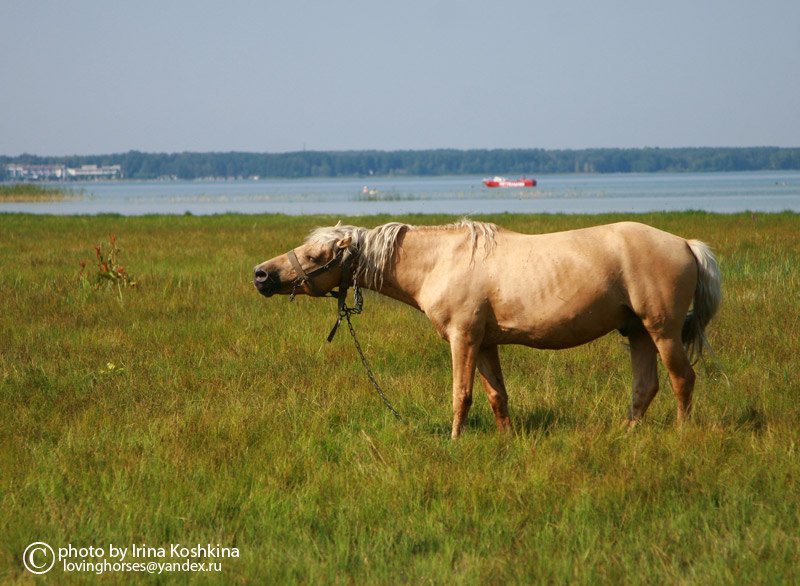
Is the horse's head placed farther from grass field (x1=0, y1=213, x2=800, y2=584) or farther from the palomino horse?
grass field (x1=0, y1=213, x2=800, y2=584)

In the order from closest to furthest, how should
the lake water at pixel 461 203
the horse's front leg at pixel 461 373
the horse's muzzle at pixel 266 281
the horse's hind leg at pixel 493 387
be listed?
the horse's front leg at pixel 461 373 → the horse's muzzle at pixel 266 281 → the horse's hind leg at pixel 493 387 → the lake water at pixel 461 203

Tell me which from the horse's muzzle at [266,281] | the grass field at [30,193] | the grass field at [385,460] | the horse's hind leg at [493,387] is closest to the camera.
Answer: the grass field at [385,460]

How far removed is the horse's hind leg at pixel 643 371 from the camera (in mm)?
5570

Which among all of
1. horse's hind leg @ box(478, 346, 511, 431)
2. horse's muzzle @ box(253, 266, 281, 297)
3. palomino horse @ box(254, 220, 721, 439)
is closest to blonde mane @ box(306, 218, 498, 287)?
palomino horse @ box(254, 220, 721, 439)

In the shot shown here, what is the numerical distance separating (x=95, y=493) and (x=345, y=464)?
5.04 feet

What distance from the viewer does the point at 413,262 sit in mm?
5484

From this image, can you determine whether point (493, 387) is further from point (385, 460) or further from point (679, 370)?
point (679, 370)

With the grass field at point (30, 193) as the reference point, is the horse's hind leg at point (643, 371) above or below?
below

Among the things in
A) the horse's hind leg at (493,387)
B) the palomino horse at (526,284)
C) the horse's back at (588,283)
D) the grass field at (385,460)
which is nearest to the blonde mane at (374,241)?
the palomino horse at (526,284)

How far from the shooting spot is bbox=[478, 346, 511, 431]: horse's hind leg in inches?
218

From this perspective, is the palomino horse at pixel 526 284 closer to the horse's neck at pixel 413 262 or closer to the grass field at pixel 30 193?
the horse's neck at pixel 413 262

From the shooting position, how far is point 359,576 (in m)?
3.67

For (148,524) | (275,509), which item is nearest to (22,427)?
(148,524)

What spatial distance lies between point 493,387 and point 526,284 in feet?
2.69
